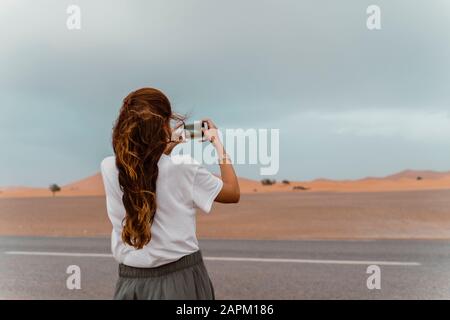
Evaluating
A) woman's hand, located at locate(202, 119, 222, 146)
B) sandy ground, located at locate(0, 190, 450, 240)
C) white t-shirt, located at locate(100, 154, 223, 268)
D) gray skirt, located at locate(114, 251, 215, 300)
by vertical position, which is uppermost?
woman's hand, located at locate(202, 119, 222, 146)

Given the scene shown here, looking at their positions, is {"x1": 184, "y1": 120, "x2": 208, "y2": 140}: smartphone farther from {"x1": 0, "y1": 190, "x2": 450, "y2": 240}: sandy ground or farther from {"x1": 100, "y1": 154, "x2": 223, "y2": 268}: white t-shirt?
{"x1": 0, "y1": 190, "x2": 450, "y2": 240}: sandy ground

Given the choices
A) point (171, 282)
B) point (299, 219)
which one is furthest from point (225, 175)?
point (299, 219)

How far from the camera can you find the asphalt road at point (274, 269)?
20.4 ft

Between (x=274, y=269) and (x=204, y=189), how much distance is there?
17.6 ft

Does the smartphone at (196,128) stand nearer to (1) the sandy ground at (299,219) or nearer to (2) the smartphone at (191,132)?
(2) the smartphone at (191,132)

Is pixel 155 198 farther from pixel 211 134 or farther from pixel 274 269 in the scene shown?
pixel 274 269

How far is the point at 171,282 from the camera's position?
221 centimetres

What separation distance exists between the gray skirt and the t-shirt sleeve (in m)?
0.22

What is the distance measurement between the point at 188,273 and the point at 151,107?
68 centimetres

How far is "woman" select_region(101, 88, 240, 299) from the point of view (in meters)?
2.14

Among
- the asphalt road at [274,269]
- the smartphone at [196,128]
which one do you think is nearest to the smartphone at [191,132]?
the smartphone at [196,128]

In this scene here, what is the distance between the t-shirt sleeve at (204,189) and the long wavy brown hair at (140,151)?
0.53ft

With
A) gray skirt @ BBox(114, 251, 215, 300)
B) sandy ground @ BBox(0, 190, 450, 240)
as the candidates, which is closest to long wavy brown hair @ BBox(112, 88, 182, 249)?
gray skirt @ BBox(114, 251, 215, 300)
